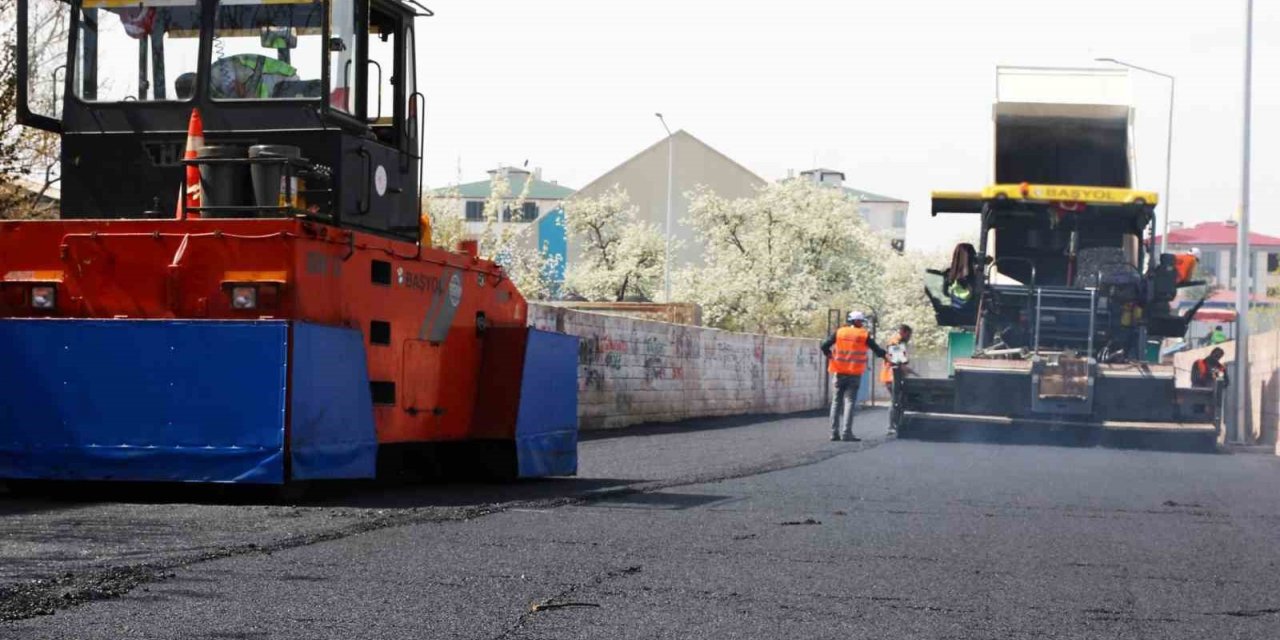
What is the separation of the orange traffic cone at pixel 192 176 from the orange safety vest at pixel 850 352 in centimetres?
1159

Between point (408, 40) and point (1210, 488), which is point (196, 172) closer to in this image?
point (408, 40)

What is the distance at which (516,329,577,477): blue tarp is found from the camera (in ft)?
35.7

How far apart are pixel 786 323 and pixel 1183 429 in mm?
43752

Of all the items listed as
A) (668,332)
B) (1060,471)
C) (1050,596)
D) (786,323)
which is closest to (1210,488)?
(1060,471)

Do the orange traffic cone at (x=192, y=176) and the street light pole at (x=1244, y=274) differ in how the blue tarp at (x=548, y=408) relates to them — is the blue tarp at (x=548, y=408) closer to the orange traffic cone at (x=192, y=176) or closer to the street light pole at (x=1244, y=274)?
the orange traffic cone at (x=192, y=176)

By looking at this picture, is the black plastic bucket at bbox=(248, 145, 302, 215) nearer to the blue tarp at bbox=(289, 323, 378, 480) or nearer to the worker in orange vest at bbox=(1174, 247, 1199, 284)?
the blue tarp at bbox=(289, 323, 378, 480)

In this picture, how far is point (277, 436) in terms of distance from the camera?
327 inches

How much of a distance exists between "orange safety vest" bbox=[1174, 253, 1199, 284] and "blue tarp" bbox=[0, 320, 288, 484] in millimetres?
14384

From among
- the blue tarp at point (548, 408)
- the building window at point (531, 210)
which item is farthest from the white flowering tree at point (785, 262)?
the blue tarp at point (548, 408)

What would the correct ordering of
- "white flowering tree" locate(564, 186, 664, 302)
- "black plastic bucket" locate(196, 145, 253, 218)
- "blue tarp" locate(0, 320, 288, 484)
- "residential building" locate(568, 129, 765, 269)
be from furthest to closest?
1. "residential building" locate(568, 129, 765, 269)
2. "white flowering tree" locate(564, 186, 664, 302)
3. "black plastic bucket" locate(196, 145, 253, 218)
4. "blue tarp" locate(0, 320, 288, 484)

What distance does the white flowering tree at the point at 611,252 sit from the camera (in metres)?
68.0

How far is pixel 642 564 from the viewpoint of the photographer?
6848 millimetres

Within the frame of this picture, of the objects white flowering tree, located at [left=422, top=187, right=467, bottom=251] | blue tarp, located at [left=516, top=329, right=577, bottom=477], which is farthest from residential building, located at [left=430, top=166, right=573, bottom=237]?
blue tarp, located at [left=516, top=329, right=577, bottom=477]

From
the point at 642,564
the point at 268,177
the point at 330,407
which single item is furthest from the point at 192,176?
the point at 642,564
